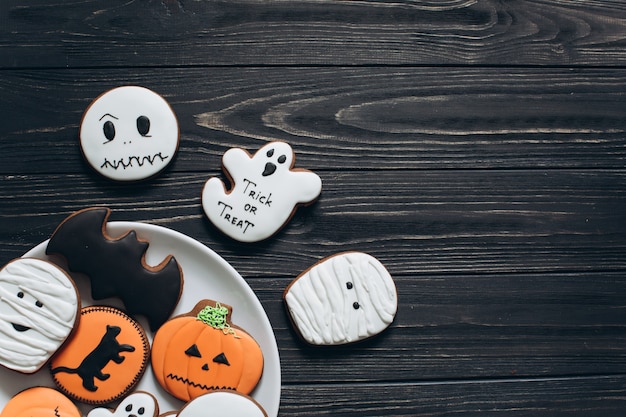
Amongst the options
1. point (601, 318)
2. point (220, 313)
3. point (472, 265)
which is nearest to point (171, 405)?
point (220, 313)

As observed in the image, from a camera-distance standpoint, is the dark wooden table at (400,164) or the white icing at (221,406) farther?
the dark wooden table at (400,164)

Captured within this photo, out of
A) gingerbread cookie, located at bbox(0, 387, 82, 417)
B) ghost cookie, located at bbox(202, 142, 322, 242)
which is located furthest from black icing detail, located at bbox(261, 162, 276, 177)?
gingerbread cookie, located at bbox(0, 387, 82, 417)

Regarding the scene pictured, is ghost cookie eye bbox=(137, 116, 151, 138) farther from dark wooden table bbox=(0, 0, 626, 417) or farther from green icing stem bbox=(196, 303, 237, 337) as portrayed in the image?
green icing stem bbox=(196, 303, 237, 337)

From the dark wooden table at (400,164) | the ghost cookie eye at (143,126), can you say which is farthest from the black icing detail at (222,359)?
the ghost cookie eye at (143,126)

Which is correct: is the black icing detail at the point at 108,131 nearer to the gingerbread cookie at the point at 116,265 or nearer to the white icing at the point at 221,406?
the gingerbread cookie at the point at 116,265

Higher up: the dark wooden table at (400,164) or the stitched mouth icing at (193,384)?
the dark wooden table at (400,164)

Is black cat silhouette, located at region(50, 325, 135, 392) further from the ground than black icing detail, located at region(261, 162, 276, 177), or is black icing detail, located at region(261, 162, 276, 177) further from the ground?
black icing detail, located at region(261, 162, 276, 177)
